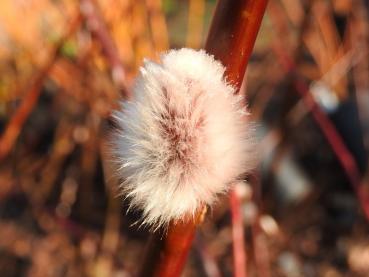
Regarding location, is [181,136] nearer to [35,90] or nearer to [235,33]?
[235,33]

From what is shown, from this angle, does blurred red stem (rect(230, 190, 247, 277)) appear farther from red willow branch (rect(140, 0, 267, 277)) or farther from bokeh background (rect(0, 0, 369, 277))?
bokeh background (rect(0, 0, 369, 277))

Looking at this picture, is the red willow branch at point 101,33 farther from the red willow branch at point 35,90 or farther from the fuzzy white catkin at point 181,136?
the fuzzy white catkin at point 181,136

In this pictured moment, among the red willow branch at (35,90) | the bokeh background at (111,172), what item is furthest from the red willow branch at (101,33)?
the bokeh background at (111,172)

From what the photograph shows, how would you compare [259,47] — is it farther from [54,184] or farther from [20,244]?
[20,244]

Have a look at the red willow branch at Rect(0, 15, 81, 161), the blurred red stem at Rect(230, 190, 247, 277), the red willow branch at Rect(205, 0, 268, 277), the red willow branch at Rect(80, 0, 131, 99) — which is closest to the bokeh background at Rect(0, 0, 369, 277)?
the red willow branch at Rect(0, 15, 81, 161)

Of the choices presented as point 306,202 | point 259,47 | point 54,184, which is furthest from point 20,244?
point 259,47

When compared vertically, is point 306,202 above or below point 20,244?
above
